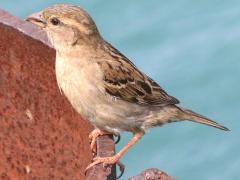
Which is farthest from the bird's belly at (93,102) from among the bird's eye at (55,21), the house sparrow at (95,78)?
the bird's eye at (55,21)

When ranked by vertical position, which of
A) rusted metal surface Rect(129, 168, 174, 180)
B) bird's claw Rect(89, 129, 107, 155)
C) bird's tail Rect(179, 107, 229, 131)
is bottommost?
rusted metal surface Rect(129, 168, 174, 180)

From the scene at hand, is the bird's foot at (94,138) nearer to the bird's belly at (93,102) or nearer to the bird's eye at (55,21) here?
the bird's belly at (93,102)

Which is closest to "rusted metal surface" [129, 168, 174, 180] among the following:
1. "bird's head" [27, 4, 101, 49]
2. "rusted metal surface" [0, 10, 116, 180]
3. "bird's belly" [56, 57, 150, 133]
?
"rusted metal surface" [0, 10, 116, 180]

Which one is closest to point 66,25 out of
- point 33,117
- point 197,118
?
point 33,117

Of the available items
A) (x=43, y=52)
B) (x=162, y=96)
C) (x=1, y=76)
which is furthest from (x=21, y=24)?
(x=162, y=96)

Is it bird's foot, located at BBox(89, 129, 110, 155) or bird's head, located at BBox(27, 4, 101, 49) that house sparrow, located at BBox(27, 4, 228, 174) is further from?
bird's foot, located at BBox(89, 129, 110, 155)

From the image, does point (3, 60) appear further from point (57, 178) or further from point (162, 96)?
point (162, 96)
